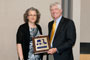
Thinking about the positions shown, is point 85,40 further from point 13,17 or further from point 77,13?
point 13,17

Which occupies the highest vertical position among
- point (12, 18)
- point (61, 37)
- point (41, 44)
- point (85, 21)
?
point (12, 18)

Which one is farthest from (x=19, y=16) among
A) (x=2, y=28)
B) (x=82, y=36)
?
(x=82, y=36)

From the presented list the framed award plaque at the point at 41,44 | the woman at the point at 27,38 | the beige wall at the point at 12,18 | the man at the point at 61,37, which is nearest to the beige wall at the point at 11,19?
the beige wall at the point at 12,18

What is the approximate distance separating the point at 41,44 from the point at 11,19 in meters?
1.09

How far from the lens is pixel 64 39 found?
8.14ft

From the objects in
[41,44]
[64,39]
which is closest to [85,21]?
[64,39]

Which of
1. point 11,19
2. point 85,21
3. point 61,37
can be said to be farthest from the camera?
point 85,21

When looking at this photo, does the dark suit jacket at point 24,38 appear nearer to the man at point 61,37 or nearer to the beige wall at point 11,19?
the man at point 61,37

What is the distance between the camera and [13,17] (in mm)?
3256

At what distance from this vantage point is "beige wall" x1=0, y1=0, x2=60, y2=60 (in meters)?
3.23

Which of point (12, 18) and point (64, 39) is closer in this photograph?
point (64, 39)

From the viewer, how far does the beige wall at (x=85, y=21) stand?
3475 mm

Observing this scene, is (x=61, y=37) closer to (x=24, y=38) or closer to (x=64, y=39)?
(x=64, y=39)

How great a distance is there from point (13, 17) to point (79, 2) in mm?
1408
